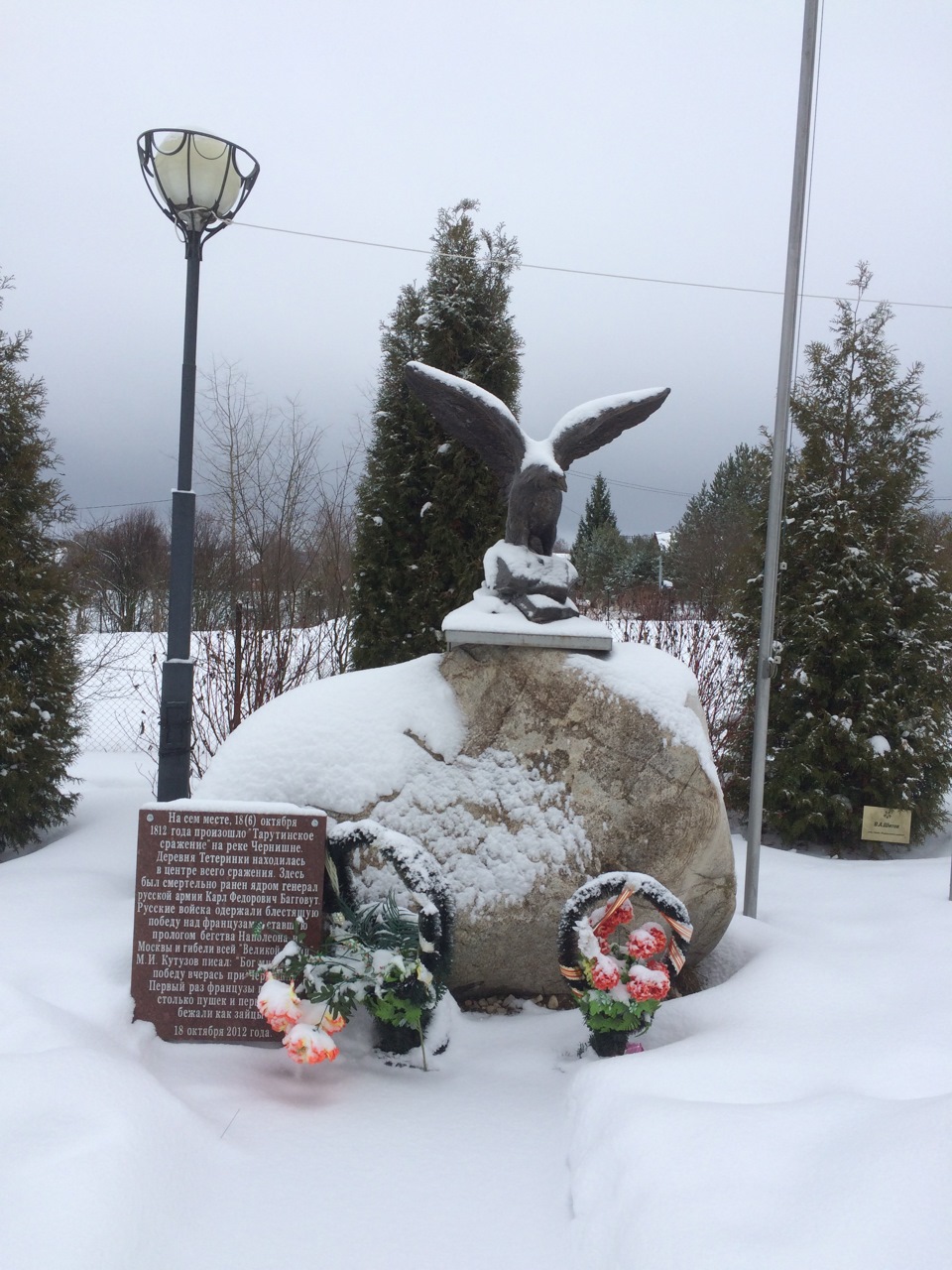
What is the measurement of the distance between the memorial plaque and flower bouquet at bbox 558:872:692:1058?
1053 millimetres

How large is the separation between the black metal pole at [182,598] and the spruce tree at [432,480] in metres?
2.66

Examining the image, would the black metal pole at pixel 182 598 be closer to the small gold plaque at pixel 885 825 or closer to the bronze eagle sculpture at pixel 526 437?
the bronze eagle sculpture at pixel 526 437

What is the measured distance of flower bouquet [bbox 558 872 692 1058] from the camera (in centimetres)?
326

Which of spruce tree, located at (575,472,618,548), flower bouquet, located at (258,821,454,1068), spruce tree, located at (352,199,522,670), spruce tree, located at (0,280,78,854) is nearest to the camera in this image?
flower bouquet, located at (258,821,454,1068)

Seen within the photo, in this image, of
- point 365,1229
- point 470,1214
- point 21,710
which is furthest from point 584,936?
point 21,710

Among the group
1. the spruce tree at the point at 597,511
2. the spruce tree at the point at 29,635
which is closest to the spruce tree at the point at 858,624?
the spruce tree at the point at 29,635

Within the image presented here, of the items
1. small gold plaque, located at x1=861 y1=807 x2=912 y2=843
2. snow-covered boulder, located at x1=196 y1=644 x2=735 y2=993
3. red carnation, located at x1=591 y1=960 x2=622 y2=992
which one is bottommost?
small gold plaque, located at x1=861 y1=807 x2=912 y2=843

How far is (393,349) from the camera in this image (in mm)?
7262

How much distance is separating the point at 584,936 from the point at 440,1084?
776 mm

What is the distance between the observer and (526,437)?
176 inches

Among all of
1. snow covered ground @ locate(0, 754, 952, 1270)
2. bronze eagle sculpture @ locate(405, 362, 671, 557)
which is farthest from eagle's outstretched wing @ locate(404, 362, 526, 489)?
snow covered ground @ locate(0, 754, 952, 1270)

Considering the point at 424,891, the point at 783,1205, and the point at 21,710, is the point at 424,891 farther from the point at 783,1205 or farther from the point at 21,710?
the point at 21,710

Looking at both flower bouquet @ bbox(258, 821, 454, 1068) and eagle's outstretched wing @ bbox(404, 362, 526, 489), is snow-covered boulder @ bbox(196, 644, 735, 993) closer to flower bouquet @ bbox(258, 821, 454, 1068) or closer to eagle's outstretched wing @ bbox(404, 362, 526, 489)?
flower bouquet @ bbox(258, 821, 454, 1068)

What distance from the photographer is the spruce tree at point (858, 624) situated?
627 centimetres
